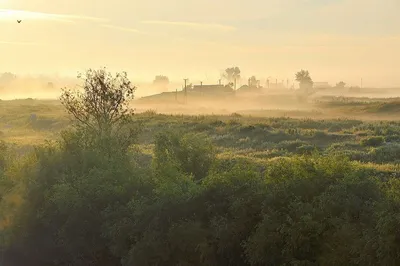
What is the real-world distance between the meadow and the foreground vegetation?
0.05m

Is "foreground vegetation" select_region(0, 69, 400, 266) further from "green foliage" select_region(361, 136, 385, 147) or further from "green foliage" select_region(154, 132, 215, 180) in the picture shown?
"green foliage" select_region(361, 136, 385, 147)

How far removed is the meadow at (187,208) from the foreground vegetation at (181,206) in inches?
2.0

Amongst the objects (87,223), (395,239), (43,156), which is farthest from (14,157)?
(395,239)

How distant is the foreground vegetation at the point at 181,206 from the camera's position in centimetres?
1948

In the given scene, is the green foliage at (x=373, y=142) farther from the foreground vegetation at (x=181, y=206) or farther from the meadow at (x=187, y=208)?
the meadow at (x=187, y=208)

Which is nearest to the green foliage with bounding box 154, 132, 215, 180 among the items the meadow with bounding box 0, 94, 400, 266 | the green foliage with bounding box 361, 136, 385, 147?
the meadow with bounding box 0, 94, 400, 266

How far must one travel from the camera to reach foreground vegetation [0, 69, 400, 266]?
63.9ft

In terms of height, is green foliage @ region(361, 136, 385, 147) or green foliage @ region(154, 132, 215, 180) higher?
green foliage @ region(154, 132, 215, 180)

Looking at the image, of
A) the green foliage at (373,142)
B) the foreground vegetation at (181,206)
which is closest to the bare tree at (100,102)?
the foreground vegetation at (181,206)

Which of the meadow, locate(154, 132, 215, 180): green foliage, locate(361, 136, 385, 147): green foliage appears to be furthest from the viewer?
locate(361, 136, 385, 147): green foliage

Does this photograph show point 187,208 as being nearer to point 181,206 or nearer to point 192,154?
point 181,206

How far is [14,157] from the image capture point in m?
37.6

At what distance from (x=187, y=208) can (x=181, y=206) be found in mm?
313

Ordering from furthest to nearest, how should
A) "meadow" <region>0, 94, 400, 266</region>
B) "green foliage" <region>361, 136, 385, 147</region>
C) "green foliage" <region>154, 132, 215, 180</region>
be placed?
"green foliage" <region>361, 136, 385, 147</region> < "green foliage" <region>154, 132, 215, 180</region> < "meadow" <region>0, 94, 400, 266</region>
